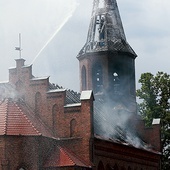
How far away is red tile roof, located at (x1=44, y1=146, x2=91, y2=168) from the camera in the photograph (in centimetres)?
3822

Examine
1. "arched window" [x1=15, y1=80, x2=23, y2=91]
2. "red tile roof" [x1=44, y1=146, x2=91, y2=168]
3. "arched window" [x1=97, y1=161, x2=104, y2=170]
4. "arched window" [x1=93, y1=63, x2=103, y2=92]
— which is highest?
"arched window" [x1=93, y1=63, x2=103, y2=92]

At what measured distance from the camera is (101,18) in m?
55.6

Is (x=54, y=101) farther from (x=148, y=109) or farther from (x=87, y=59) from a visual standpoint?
(x=148, y=109)

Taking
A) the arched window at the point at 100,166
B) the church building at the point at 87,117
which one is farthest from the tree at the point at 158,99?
the arched window at the point at 100,166

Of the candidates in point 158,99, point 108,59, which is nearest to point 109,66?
point 108,59

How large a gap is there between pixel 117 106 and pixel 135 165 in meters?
6.01

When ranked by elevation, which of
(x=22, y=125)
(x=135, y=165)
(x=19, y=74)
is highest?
(x=19, y=74)

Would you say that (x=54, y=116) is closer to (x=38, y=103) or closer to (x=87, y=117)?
(x=38, y=103)

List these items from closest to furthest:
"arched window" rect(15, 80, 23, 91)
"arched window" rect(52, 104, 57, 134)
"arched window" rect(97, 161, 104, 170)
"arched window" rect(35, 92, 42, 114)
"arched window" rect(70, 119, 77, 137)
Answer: "arched window" rect(70, 119, 77, 137)
"arched window" rect(52, 104, 57, 134)
"arched window" rect(35, 92, 42, 114)
"arched window" rect(15, 80, 23, 91)
"arched window" rect(97, 161, 104, 170)

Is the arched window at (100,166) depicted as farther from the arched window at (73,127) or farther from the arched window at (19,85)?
the arched window at (19,85)

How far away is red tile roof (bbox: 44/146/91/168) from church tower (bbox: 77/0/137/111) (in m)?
14.6

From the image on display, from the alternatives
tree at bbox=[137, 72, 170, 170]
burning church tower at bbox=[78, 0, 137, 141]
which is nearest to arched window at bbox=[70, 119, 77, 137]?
burning church tower at bbox=[78, 0, 137, 141]

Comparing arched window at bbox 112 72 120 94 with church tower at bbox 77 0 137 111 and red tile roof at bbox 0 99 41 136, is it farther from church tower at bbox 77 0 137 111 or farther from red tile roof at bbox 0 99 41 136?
red tile roof at bbox 0 99 41 136

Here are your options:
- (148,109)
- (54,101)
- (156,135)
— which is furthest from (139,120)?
(54,101)
